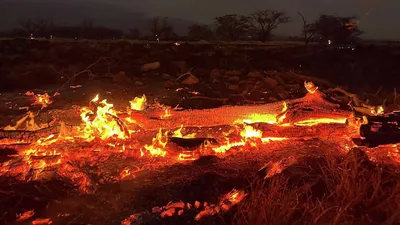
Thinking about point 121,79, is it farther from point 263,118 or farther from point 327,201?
point 327,201

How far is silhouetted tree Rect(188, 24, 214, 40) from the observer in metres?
50.6

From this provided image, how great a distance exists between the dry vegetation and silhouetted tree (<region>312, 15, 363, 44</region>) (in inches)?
1415

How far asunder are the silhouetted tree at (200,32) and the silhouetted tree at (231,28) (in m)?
1.13

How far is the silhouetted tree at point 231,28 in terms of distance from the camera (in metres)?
48.5

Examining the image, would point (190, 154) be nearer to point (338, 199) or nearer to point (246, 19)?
point (338, 199)

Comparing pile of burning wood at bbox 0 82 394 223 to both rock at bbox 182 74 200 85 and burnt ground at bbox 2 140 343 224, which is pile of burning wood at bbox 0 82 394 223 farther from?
rock at bbox 182 74 200 85

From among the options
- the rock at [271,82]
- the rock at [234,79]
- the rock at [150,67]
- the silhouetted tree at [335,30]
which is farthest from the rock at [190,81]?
the silhouetted tree at [335,30]

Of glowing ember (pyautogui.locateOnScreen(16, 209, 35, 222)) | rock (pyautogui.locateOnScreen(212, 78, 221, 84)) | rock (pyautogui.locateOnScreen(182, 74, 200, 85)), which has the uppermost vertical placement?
rock (pyautogui.locateOnScreen(182, 74, 200, 85))

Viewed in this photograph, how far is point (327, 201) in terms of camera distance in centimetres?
432

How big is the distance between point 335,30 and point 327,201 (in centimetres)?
3766

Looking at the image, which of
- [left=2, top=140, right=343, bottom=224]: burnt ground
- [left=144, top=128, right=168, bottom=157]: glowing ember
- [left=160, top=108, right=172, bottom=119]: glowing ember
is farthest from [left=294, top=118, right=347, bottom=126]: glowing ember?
[left=144, top=128, right=168, bottom=157]: glowing ember

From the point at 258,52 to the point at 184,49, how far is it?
5.30 m

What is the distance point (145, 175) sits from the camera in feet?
17.6

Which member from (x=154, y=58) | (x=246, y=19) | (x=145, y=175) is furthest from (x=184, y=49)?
(x=246, y=19)
